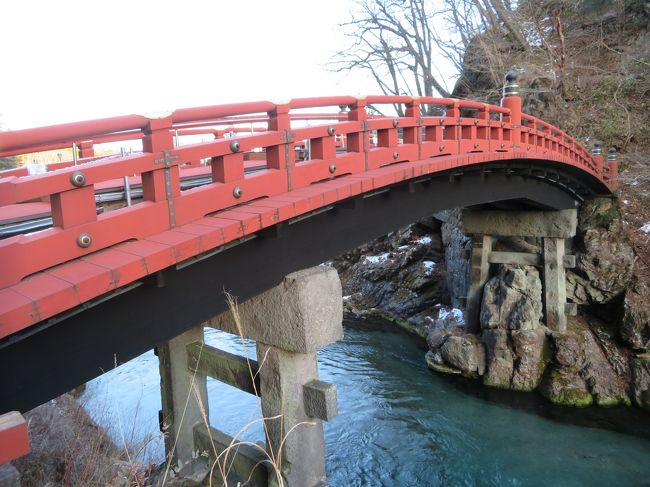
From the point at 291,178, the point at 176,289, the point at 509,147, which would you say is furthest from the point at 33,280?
the point at 509,147

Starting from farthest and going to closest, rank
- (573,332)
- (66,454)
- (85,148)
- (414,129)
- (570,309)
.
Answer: (570,309) < (573,332) < (85,148) < (66,454) < (414,129)

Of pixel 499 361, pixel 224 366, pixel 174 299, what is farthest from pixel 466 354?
pixel 174 299

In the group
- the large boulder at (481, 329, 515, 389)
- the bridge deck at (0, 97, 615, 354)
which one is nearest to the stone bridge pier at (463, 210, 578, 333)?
the large boulder at (481, 329, 515, 389)

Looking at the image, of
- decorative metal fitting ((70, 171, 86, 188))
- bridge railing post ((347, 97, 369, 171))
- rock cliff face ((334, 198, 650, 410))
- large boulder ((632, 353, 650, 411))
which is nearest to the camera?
decorative metal fitting ((70, 171, 86, 188))

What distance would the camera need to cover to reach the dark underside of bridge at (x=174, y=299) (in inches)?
93.4

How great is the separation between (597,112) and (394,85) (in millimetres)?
7531

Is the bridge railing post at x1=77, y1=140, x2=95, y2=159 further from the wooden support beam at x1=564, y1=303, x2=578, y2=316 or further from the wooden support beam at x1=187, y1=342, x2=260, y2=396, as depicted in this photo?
the wooden support beam at x1=564, y1=303, x2=578, y2=316

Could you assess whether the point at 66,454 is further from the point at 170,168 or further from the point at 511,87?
the point at 511,87

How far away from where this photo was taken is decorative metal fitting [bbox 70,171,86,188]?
2266mm

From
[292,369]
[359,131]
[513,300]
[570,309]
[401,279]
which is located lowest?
[401,279]

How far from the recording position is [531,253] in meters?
10.7

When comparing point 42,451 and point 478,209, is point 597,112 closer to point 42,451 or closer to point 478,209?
point 478,209

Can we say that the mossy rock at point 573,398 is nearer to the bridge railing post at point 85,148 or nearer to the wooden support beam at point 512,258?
the wooden support beam at point 512,258

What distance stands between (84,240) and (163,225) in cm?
47
